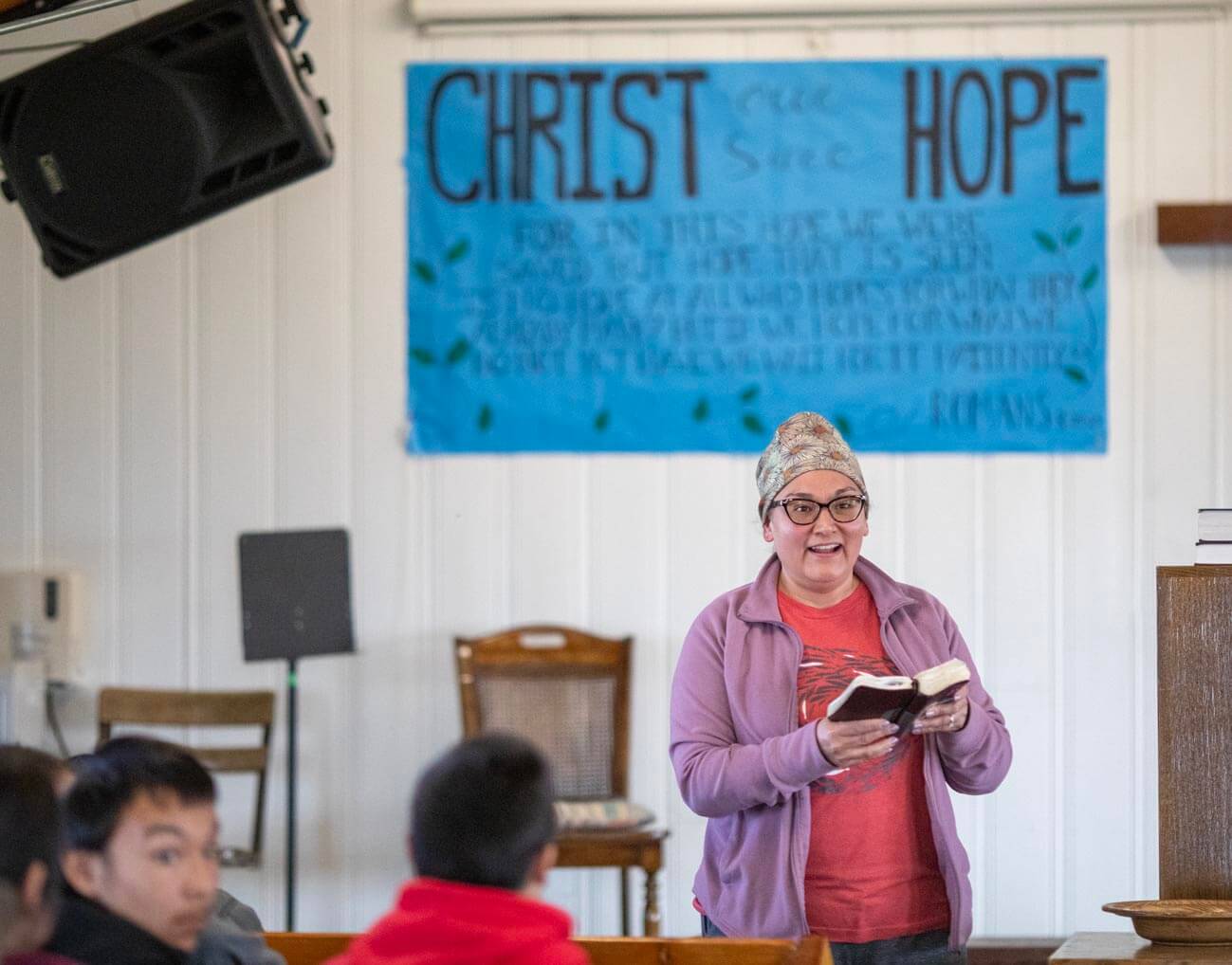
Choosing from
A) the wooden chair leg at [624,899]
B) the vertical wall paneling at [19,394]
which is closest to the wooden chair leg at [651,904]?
the wooden chair leg at [624,899]

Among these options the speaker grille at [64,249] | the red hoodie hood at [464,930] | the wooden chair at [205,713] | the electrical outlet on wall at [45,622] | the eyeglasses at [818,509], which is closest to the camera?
the red hoodie hood at [464,930]

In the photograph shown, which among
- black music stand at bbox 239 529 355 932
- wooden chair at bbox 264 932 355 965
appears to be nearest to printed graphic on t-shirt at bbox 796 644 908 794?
wooden chair at bbox 264 932 355 965

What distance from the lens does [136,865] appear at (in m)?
1.53

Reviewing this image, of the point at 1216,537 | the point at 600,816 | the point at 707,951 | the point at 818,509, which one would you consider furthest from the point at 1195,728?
the point at 600,816

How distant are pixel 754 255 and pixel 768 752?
7.27ft

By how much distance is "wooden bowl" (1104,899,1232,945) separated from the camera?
2.15 metres

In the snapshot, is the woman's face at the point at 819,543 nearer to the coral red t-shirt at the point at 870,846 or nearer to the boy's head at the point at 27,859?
the coral red t-shirt at the point at 870,846

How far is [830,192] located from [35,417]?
7.50 feet

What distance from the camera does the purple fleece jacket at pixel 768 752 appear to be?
7.24 ft

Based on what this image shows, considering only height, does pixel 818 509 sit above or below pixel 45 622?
above

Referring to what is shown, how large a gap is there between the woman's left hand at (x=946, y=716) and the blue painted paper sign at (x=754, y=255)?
1.97m

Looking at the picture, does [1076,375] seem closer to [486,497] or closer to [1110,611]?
[1110,611]

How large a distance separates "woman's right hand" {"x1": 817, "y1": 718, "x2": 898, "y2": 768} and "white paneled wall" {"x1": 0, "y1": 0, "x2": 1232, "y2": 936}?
6.66 ft

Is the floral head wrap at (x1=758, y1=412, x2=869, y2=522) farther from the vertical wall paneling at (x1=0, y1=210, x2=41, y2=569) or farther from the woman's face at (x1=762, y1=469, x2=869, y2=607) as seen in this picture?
the vertical wall paneling at (x1=0, y1=210, x2=41, y2=569)
